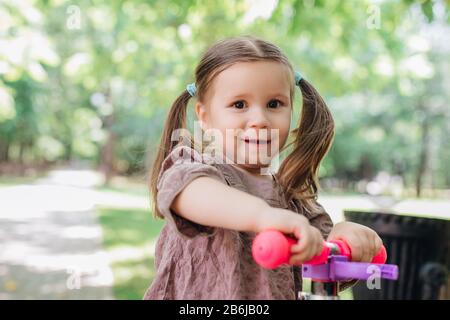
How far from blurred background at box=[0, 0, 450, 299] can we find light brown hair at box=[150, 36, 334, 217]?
165mm

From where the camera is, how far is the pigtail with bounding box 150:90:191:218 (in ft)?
4.86

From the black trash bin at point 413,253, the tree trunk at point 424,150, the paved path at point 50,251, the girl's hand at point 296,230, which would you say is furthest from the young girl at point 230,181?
the tree trunk at point 424,150

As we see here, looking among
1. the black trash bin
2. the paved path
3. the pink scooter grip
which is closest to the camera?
the pink scooter grip

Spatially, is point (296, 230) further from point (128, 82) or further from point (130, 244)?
point (128, 82)

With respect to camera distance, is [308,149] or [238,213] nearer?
[238,213]

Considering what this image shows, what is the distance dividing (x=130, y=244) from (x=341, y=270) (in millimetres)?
7309

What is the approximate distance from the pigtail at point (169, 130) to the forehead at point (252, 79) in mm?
186

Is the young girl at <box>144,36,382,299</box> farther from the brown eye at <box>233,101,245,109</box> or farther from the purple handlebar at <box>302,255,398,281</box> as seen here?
the purple handlebar at <box>302,255,398,281</box>

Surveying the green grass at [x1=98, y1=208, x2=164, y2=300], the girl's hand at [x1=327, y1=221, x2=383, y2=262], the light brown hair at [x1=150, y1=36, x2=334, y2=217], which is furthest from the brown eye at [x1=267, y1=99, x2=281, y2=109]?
the green grass at [x1=98, y1=208, x2=164, y2=300]

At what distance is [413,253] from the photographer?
338cm

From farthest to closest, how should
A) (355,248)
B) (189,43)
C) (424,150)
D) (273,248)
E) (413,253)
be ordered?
(424,150) < (189,43) < (413,253) < (355,248) < (273,248)

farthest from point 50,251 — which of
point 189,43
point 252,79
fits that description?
point 252,79

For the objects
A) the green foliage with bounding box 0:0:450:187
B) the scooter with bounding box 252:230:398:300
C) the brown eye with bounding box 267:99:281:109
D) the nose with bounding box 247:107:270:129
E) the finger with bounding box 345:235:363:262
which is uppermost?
the green foliage with bounding box 0:0:450:187
